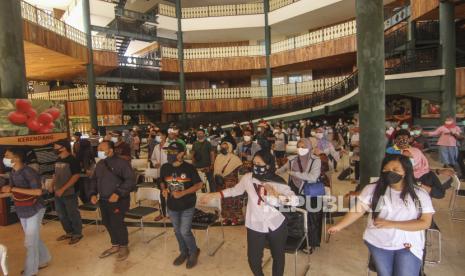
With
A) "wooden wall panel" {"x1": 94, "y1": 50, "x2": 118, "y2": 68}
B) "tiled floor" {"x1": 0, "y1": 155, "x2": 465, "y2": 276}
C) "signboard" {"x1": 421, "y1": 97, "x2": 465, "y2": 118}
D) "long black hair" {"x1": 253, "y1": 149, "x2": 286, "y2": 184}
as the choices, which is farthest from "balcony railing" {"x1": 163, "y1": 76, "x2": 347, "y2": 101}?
"long black hair" {"x1": 253, "y1": 149, "x2": 286, "y2": 184}

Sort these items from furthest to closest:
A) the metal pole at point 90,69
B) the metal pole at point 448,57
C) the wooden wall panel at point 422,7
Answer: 1. the metal pole at point 90,69
2. the wooden wall panel at point 422,7
3. the metal pole at point 448,57

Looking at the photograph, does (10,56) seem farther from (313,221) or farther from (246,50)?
(246,50)

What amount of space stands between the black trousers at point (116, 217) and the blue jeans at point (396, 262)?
9.36 feet

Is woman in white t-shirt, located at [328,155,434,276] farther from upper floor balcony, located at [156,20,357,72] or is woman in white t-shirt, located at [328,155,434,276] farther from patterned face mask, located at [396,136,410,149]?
upper floor balcony, located at [156,20,357,72]

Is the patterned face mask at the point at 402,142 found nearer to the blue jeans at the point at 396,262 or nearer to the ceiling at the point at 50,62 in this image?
the blue jeans at the point at 396,262

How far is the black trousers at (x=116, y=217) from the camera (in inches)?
151

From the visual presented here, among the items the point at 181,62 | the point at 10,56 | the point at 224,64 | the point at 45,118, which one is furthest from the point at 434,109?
the point at 181,62

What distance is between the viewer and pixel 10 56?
18.6 ft

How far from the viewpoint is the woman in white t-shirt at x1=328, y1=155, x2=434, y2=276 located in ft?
6.84

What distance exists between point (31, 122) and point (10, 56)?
1.27m

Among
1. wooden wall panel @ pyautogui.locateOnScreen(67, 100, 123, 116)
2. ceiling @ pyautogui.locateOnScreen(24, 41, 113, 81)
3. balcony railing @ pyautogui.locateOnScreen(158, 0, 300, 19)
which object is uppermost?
balcony railing @ pyautogui.locateOnScreen(158, 0, 300, 19)

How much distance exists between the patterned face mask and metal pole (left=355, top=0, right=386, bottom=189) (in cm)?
134

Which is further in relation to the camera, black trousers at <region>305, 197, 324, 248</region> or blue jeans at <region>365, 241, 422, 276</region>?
black trousers at <region>305, 197, 324, 248</region>

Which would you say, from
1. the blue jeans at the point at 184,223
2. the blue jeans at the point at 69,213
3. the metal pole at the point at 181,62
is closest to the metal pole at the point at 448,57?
the blue jeans at the point at 184,223
